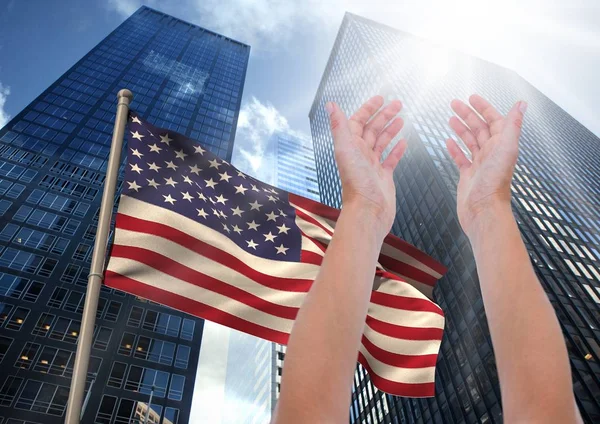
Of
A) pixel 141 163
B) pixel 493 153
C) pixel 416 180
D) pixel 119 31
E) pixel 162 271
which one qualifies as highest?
pixel 119 31

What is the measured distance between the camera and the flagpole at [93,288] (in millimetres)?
4363

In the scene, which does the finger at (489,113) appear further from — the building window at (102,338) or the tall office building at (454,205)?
the building window at (102,338)

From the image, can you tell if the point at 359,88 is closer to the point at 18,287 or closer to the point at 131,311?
the point at 131,311

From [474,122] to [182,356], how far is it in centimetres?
5524

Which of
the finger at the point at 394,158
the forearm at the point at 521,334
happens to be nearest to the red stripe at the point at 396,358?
the finger at the point at 394,158

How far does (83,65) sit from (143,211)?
342ft

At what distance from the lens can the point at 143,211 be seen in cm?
598

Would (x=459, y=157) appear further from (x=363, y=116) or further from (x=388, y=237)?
(x=388, y=237)

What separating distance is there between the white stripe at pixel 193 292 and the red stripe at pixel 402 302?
4.87 ft

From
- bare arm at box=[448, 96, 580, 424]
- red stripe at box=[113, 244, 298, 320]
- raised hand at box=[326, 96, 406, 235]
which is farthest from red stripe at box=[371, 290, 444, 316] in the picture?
bare arm at box=[448, 96, 580, 424]

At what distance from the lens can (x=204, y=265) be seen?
6219 mm

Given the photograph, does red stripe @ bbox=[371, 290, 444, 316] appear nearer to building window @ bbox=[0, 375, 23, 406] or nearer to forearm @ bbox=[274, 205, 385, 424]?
forearm @ bbox=[274, 205, 385, 424]

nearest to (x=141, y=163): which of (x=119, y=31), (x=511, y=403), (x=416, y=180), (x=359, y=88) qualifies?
(x=511, y=403)

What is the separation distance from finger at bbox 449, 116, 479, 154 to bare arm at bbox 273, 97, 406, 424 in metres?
0.83
